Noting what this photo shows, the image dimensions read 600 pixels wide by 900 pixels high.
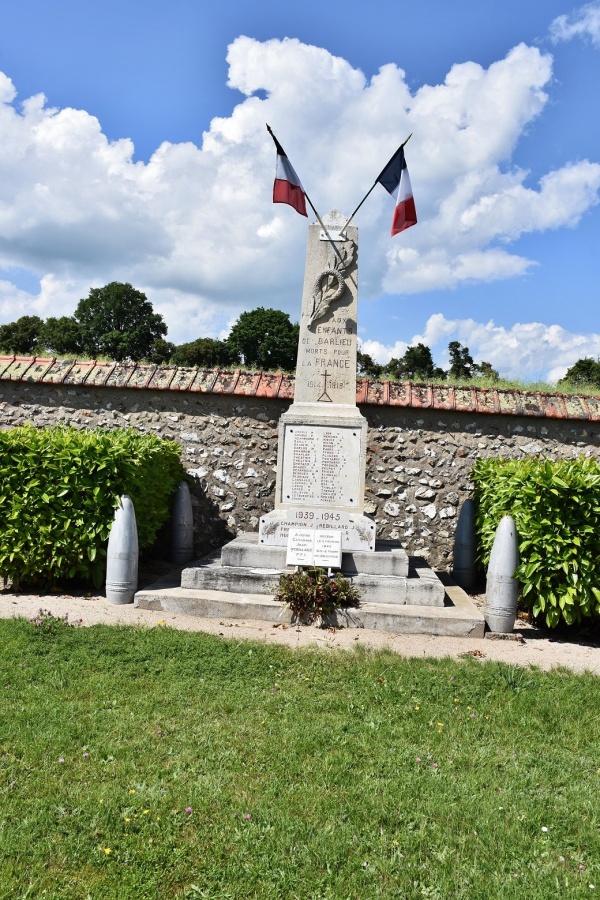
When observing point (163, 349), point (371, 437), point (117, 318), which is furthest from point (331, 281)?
point (117, 318)

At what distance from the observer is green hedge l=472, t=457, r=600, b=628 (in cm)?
629

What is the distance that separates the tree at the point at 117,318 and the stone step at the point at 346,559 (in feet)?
101

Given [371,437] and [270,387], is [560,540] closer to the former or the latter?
[371,437]

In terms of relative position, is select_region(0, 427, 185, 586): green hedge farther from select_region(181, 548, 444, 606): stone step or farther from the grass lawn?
the grass lawn

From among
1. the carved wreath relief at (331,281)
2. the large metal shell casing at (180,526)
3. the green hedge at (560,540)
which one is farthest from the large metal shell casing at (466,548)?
the large metal shell casing at (180,526)

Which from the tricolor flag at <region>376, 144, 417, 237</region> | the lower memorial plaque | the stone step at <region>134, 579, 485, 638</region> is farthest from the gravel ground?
the tricolor flag at <region>376, 144, 417, 237</region>

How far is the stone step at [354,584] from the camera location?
6.81 meters

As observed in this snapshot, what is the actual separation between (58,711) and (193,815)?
1.36m

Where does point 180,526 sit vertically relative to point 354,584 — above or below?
above

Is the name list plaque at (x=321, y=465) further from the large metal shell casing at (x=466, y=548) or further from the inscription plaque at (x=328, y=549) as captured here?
the large metal shell casing at (x=466, y=548)

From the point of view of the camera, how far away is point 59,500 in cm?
713

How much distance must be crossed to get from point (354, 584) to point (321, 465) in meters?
1.46

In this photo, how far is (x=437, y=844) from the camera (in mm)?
2930

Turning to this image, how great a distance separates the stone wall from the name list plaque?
164cm
